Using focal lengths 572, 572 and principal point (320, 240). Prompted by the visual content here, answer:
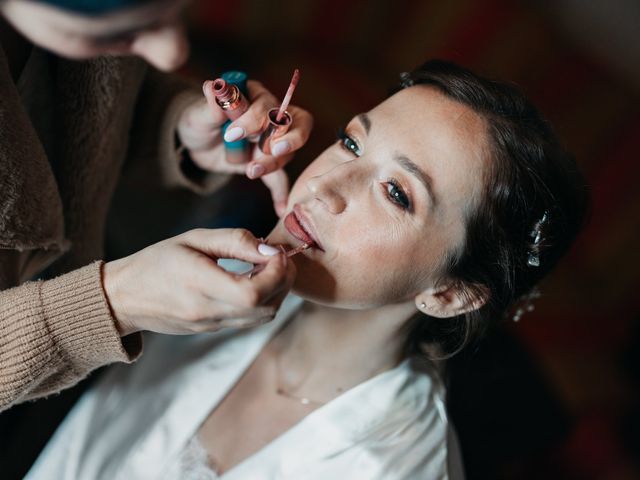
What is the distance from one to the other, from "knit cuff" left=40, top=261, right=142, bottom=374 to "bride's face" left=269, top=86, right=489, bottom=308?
0.24 metres

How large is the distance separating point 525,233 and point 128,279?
562 millimetres

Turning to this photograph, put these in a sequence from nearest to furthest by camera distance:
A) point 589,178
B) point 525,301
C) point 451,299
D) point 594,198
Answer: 1. point 451,299
2. point 525,301
3. point 589,178
4. point 594,198

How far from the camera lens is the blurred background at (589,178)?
1.33m

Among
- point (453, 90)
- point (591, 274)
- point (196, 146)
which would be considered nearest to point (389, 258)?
point (453, 90)

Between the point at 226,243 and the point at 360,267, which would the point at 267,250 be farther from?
the point at 360,267

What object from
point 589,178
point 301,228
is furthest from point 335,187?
point 589,178

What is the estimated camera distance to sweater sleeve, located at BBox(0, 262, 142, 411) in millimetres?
636

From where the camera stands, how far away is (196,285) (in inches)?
23.0

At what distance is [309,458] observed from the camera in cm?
95

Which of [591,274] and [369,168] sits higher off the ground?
[369,168]

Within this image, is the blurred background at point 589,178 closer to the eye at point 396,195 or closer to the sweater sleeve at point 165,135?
the sweater sleeve at point 165,135

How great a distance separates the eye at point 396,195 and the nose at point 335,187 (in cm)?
5

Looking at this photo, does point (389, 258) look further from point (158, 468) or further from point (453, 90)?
point (158, 468)

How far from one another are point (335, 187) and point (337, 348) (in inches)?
13.5
